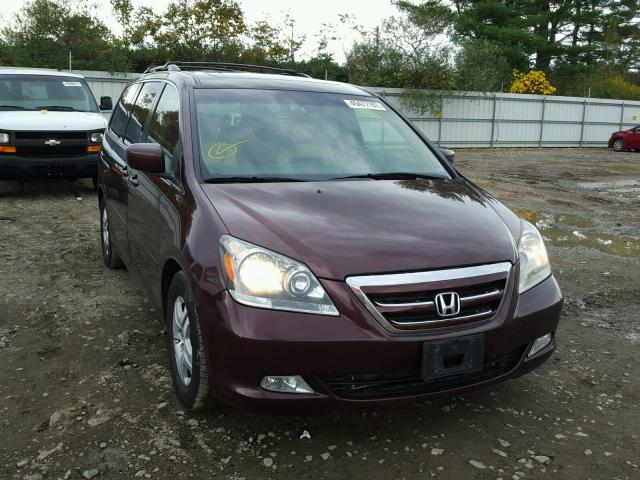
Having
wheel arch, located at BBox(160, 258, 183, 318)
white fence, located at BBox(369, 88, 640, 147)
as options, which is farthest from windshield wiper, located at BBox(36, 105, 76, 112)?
white fence, located at BBox(369, 88, 640, 147)

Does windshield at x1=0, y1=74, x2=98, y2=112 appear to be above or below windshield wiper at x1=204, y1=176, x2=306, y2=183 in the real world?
above

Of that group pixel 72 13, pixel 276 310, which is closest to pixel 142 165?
pixel 276 310

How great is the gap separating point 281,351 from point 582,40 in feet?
147

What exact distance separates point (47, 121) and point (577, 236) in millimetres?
7452

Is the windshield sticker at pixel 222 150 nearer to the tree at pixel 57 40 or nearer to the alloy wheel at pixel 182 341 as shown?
the alloy wheel at pixel 182 341

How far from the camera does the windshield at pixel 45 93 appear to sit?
372 inches

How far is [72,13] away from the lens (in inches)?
962

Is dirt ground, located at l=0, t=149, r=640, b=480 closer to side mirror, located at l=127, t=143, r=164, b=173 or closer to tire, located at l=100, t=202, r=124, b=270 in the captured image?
tire, located at l=100, t=202, r=124, b=270

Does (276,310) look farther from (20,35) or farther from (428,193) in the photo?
(20,35)

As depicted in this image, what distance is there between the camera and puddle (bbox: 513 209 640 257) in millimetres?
7258

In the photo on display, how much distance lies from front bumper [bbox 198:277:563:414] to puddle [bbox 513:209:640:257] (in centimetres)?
515

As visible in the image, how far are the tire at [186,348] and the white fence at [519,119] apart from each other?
69.8 ft

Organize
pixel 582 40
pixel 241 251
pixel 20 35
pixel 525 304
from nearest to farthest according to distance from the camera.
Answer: pixel 241 251
pixel 525 304
pixel 20 35
pixel 582 40

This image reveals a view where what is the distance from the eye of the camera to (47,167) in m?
9.01
